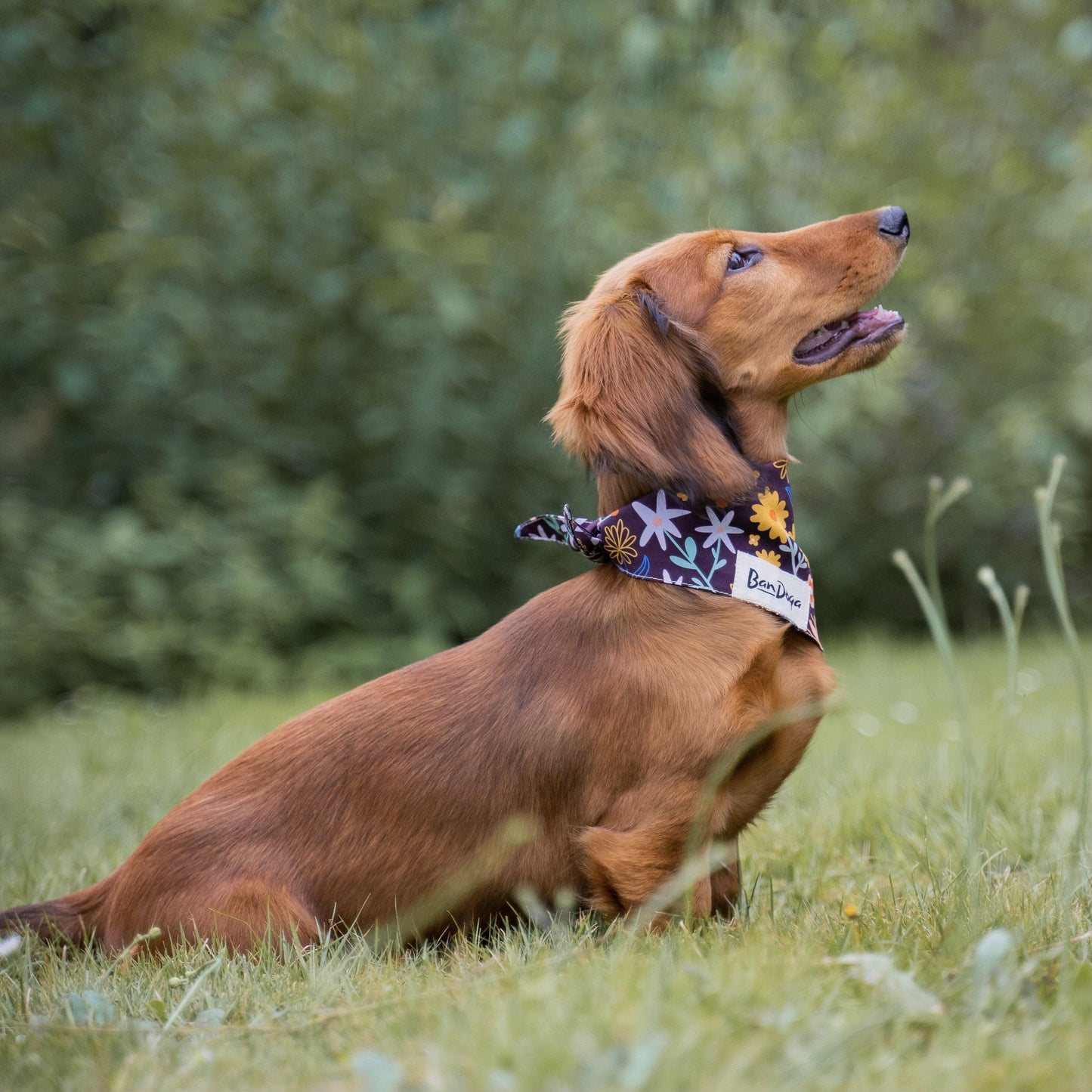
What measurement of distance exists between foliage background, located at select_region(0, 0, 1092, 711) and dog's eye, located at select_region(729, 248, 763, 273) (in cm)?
352

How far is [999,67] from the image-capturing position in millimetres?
7820

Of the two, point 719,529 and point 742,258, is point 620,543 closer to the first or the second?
point 719,529

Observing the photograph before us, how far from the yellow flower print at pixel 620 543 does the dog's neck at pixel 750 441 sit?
12 centimetres

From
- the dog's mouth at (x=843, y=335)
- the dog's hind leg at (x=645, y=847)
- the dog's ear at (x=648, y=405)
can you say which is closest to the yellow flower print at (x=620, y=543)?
the dog's ear at (x=648, y=405)

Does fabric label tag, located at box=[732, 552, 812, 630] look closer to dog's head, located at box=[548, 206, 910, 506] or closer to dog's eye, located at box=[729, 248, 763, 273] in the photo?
dog's head, located at box=[548, 206, 910, 506]

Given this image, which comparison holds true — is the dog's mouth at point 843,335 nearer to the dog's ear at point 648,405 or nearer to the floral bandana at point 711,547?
the dog's ear at point 648,405

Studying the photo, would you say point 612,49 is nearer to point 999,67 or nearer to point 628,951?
point 999,67

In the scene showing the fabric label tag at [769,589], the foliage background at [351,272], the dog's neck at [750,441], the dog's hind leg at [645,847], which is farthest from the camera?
the foliage background at [351,272]

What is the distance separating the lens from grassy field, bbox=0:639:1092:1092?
1365 millimetres

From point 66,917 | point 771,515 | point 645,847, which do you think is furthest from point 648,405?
point 66,917

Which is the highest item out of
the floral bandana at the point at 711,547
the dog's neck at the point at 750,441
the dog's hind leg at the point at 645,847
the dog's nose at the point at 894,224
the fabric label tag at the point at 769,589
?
the dog's nose at the point at 894,224

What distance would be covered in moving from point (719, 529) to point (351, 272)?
4.64 metres

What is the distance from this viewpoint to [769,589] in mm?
2312

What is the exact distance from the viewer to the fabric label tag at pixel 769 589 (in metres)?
2.29
